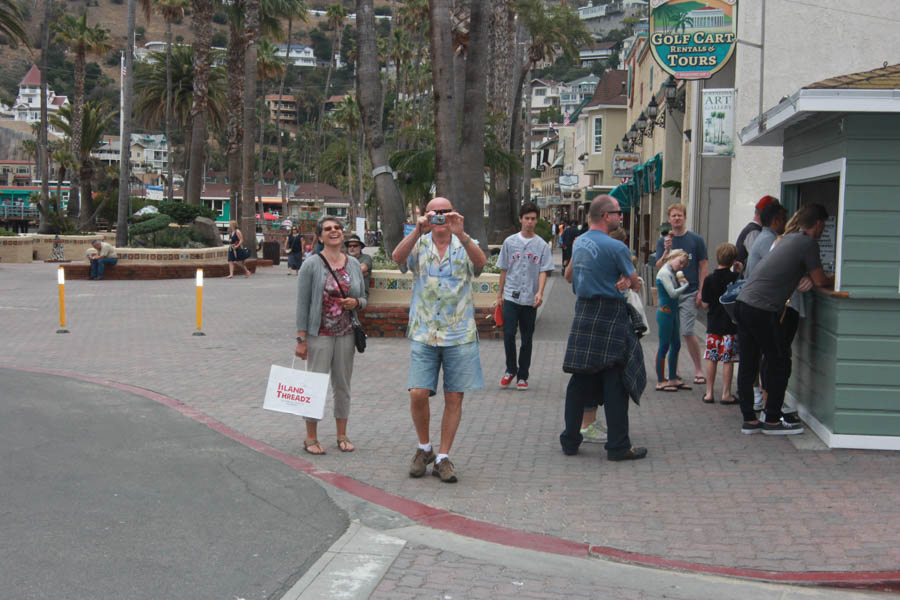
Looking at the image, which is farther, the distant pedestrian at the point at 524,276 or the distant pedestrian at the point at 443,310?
the distant pedestrian at the point at 524,276

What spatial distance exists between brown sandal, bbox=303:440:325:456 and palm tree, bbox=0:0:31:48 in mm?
31367

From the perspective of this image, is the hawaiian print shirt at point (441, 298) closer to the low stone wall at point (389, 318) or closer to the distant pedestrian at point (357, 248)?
the distant pedestrian at point (357, 248)

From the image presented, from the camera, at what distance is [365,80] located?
54.9 ft

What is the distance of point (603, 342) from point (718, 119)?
10963mm

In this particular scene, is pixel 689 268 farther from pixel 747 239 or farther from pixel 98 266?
pixel 98 266

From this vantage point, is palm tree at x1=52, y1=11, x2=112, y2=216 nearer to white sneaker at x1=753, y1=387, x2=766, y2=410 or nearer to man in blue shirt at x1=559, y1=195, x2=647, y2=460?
white sneaker at x1=753, y1=387, x2=766, y2=410

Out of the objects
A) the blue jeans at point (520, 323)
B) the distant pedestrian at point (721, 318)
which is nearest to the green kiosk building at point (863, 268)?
the distant pedestrian at point (721, 318)

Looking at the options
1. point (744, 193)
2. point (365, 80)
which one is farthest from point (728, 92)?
point (365, 80)

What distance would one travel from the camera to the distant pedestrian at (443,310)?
644cm

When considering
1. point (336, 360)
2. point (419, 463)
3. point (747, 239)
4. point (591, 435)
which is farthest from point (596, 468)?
point (747, 239)

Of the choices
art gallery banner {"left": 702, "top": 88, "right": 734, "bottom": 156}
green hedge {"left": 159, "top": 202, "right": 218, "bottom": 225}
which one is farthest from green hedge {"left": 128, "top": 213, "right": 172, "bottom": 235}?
art gallery banner {"left": 702, "top": 88, "right": 734, "bottom": 156}

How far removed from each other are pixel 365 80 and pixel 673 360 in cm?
897

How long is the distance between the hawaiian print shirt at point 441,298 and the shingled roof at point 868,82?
2.92 metres

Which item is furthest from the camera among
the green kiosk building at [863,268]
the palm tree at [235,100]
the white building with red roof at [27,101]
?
the white building with red roof at [27,101]
